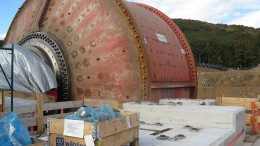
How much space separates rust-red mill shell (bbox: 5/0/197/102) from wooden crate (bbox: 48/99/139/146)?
Answer: 3.14 metres

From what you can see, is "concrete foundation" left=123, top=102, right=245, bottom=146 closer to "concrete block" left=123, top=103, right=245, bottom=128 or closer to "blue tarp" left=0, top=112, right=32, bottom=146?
"concrete block" left=123, top=103, right=245, bottom=128

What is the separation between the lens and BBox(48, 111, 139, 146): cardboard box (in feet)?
12.7

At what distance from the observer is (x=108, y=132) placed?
3953 mm

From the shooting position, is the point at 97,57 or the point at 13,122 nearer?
the point at 13,122

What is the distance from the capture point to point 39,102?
6.82 meters

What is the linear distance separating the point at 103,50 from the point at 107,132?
4.39 metres

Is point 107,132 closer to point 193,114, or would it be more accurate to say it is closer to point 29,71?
point 193,114

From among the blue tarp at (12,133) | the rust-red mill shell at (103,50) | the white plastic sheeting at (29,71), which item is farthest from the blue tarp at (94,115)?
the white plastic sheeting at (29,71)

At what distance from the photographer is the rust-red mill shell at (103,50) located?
775 centimetres

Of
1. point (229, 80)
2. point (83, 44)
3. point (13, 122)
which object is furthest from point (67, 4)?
point (229, 80)

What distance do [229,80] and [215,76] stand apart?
2099 mm

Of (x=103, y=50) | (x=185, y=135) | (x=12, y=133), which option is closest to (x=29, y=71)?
(x=103, y=50)

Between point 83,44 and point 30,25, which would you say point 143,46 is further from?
point 30,25

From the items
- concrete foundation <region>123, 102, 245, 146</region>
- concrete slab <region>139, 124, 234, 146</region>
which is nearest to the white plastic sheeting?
concrete foundation <region>123, 102, 245, 146</region>
